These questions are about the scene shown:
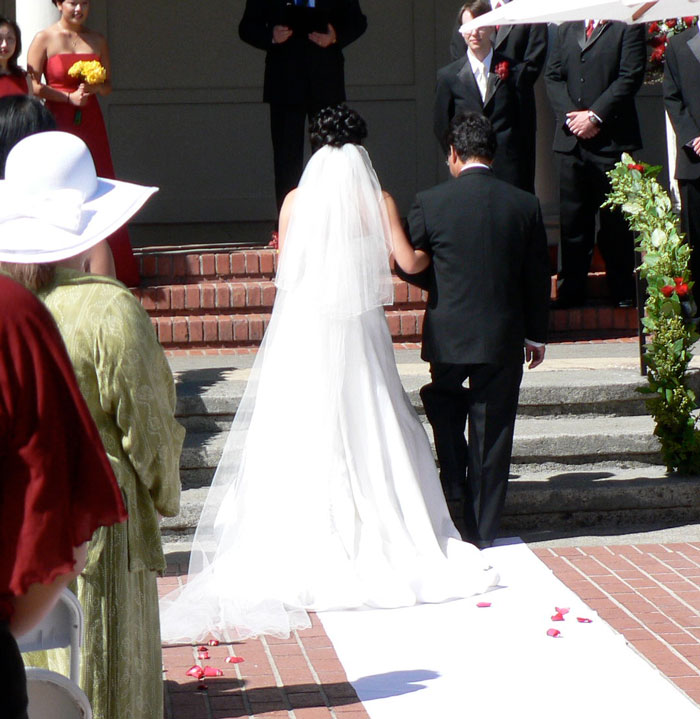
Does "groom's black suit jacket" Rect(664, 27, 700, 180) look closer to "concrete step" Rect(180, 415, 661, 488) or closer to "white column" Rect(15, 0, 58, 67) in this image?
"concrete step" Rect(180, 415, 661, 488)

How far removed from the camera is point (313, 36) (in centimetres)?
947

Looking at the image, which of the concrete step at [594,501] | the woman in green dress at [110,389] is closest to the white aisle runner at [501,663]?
the concrete step at [594,501]

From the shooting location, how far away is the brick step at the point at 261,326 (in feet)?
30.2

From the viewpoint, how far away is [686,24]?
965 centimetres

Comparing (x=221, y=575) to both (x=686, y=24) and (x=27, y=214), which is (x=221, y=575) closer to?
Answer: (x=27, y=214)

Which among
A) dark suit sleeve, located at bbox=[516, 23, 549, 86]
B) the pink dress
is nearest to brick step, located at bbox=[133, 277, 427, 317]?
the pink dress

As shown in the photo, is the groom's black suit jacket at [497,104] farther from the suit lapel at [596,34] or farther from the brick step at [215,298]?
the brick step at [215,298]

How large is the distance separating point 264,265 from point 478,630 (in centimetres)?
482

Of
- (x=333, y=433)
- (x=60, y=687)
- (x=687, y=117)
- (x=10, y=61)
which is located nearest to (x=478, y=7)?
(x=687, y=117)

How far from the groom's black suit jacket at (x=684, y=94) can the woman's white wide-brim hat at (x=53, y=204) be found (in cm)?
641

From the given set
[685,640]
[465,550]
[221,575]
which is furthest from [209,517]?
[685,640]

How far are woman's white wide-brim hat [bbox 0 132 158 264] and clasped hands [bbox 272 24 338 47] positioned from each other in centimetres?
640

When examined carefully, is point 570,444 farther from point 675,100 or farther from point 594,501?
point 675,100

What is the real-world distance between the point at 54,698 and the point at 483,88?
7.02m
